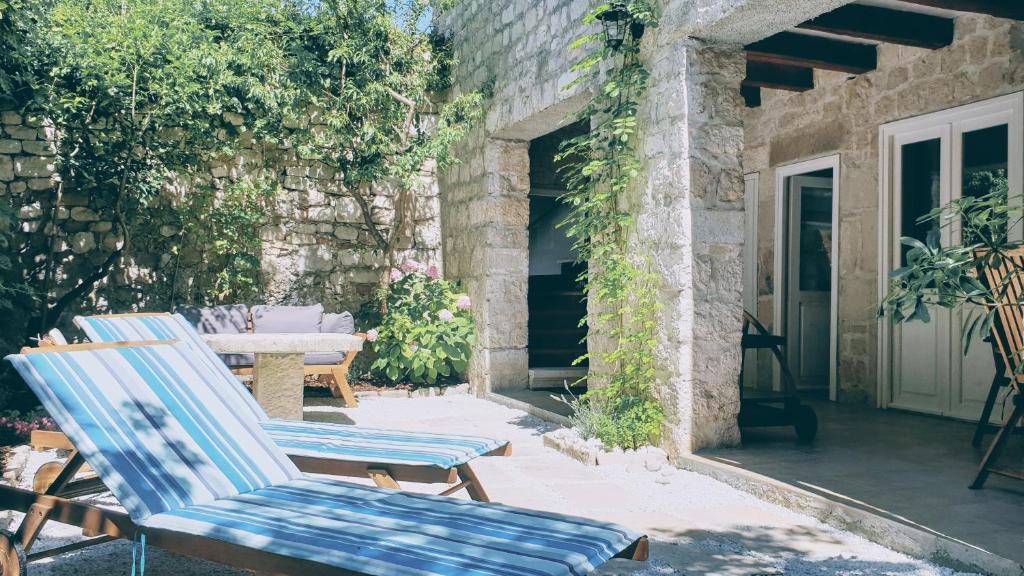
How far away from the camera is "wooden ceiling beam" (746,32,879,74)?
17.6ft

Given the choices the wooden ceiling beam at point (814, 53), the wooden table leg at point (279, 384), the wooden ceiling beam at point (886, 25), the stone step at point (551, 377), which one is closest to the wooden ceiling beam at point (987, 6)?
the wooden ceiling beam at point (886, 25)

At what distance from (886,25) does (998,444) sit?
2.87 meters

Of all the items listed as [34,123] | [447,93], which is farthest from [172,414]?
[447,93]

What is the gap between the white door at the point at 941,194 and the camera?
17.3ft

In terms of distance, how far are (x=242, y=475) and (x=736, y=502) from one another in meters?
2.23

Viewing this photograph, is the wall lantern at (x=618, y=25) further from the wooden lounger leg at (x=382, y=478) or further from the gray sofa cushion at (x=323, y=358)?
the gray sofa cushion at (x=323, y=358)

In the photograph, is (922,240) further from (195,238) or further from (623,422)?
(195,238)

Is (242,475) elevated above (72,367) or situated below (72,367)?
below

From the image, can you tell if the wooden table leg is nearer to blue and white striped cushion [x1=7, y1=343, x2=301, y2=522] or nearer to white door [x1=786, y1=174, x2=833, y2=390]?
blue and white striped cushion [x1=7, y1=343, x2=301, y2=522]

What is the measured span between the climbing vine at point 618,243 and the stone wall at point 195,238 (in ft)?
10.4

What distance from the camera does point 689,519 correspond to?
11.1 feet

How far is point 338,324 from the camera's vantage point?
700 centimetres

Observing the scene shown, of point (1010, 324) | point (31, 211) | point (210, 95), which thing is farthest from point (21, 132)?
point (1010, 324)

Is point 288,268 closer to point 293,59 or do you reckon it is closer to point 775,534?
point 293,59
